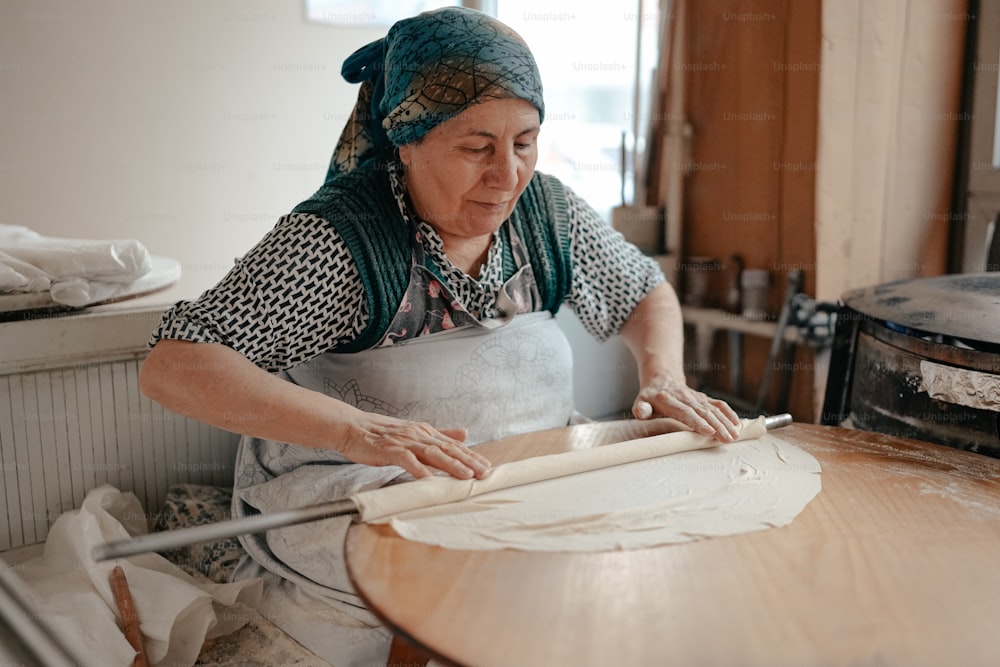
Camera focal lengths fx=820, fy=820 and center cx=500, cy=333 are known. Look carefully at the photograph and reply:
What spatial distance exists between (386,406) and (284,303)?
0.93 ft

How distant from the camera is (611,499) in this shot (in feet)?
4.10

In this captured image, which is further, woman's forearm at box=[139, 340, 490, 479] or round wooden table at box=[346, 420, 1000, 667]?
woman's forearm at box=[139, 340, 490, 479]

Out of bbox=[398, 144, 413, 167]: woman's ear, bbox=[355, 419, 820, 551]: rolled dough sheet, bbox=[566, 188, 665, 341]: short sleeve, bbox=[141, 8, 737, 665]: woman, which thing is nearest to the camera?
bbox=[355, 419, 820, 551]: rolled dough sheet

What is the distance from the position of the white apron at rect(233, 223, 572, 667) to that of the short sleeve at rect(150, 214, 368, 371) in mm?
91

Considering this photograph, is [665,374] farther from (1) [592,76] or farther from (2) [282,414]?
(1) [592,76]

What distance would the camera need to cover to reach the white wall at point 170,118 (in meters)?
2.97

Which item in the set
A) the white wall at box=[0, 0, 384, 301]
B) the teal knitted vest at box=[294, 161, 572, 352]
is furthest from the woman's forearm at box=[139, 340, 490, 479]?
the white wall at box=[0, 0, 384, 301]

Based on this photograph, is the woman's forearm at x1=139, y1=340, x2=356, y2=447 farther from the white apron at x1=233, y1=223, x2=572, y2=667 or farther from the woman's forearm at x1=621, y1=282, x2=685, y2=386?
the woman's forearm at x1=621, y1=282, x2=685, y2=386

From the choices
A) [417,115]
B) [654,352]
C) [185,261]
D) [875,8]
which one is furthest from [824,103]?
[185,261]

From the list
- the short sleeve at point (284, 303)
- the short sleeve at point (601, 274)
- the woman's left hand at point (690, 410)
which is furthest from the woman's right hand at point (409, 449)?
the short sleeve at point (601, 274)

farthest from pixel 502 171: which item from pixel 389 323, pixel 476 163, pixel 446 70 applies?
pixel 389 323

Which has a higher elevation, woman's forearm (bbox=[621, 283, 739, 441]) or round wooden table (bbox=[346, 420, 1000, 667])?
woman's forearm (bbox=[621, 283, 739, 441])

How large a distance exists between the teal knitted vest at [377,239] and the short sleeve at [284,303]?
2 cm

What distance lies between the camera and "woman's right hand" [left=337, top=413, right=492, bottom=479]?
1.25 m
